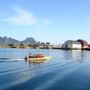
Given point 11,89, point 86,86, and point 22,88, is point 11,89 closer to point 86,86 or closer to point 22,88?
point 22,88

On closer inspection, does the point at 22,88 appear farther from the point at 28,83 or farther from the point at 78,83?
the point at 78,83

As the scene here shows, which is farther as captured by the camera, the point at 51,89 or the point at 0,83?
the point at 0,83

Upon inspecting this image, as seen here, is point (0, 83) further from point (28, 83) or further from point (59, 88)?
point (59, 88)

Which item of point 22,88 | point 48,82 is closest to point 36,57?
point 48,82

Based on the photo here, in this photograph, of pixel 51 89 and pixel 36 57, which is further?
pixel 36 57

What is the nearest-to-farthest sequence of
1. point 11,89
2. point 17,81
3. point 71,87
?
point 11,89
point 71,87
point 17,81

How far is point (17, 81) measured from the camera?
4275 centimetres

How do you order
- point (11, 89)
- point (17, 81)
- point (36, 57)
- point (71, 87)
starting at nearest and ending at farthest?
1. point (11, 89)
2. point (71, 87)
3. point (17, 81)
4. point (36, 57)

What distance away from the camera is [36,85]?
4044cm

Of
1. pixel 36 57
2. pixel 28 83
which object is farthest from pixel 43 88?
pixel 36 57

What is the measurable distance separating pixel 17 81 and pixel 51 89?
27.0 ft

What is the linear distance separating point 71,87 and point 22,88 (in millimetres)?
8413

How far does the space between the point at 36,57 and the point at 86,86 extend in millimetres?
52154

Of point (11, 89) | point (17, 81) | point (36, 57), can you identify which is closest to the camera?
point (11, 89)
